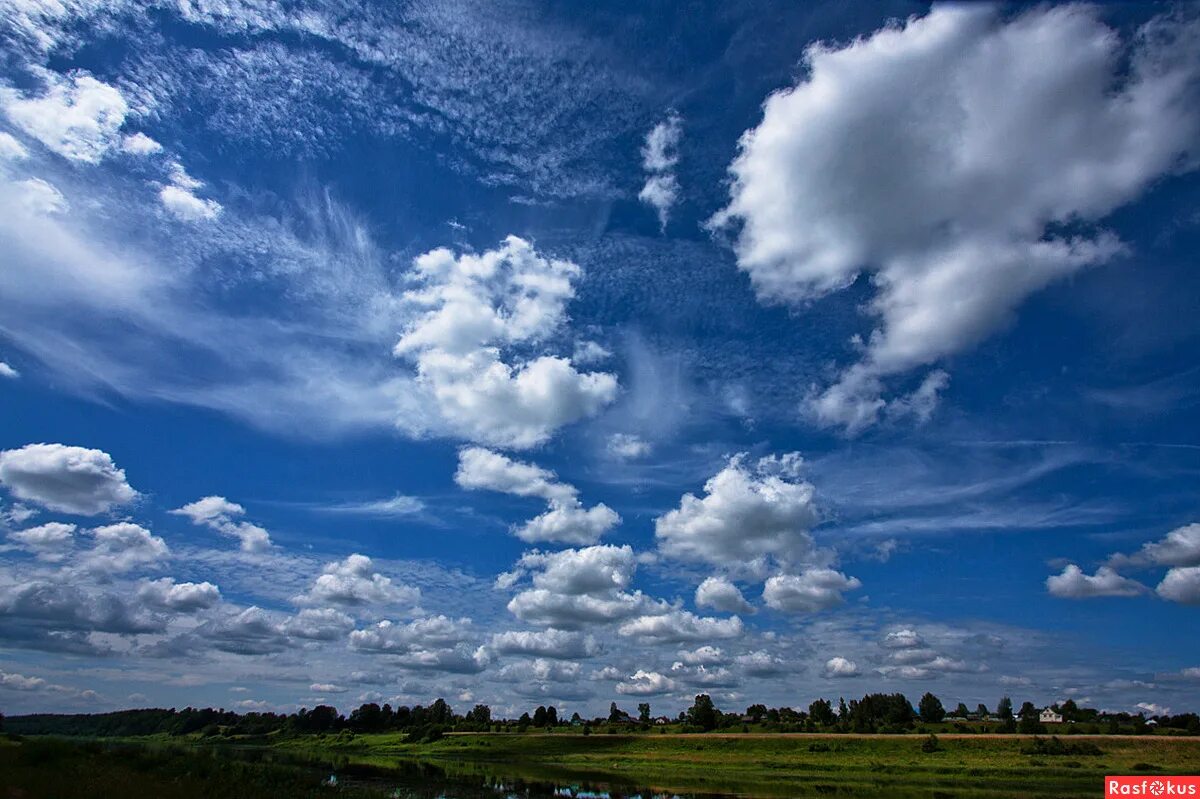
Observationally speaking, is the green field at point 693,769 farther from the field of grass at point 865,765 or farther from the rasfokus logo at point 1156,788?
the rasfokus logo at point 1156,788

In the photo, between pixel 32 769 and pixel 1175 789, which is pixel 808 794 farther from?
pixel 32 769

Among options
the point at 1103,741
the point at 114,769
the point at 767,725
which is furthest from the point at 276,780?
the point at 767,725

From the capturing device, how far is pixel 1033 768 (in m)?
83.1

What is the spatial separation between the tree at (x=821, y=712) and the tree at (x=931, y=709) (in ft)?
80.3

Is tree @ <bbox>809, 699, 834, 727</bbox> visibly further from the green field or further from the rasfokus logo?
the rasfokus logo

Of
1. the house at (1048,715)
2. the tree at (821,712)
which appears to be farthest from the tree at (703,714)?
the house at (1048,715)

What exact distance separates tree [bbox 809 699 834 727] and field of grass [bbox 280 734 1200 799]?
47499 mm

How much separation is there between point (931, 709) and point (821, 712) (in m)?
29.6

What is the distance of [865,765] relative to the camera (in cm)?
9700

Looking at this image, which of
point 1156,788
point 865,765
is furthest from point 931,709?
point 1156,788

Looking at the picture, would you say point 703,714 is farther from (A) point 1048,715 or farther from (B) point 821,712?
(A) point 1048,715

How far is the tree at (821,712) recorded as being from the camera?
173m

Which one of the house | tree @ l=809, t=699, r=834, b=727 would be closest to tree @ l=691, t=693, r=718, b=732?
tree @ l=809, t=699, r=834, b=727

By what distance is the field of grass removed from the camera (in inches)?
2923
